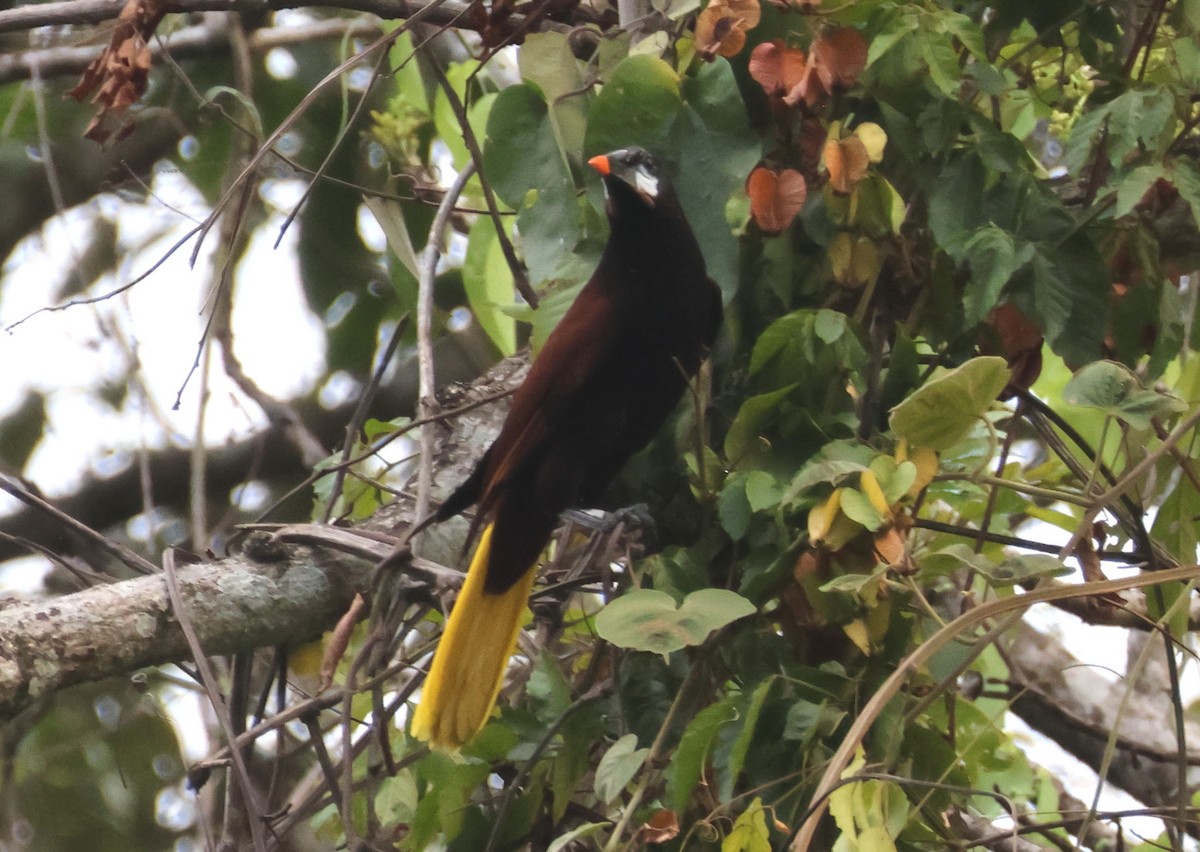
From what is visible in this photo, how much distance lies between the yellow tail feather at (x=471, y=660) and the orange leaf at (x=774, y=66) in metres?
0.68

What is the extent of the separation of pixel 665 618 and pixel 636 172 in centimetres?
63

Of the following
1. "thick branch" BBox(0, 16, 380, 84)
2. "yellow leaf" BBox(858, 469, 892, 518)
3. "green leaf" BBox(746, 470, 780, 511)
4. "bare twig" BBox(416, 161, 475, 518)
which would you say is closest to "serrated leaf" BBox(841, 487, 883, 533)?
"yellow leaf" BBox(858, 469, 892, 518)

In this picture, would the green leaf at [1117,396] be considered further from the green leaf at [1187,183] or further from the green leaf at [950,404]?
the green leaf at [1187,183]

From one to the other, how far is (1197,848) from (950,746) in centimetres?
77

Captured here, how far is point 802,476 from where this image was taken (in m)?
1.21

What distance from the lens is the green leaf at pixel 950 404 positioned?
45.4 inches

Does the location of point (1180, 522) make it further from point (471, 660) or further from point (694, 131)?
point (471, 660)

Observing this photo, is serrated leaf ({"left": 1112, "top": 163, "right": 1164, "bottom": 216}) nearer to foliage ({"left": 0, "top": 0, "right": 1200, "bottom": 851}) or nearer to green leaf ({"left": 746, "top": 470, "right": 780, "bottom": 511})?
foliage ({"left": 0, "top": 0, "right": 1200, "bottom": 851})

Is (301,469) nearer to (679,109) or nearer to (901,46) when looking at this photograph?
(679,109)

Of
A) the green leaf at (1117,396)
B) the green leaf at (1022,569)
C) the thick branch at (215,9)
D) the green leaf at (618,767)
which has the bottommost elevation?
the green leaf at (618,767)

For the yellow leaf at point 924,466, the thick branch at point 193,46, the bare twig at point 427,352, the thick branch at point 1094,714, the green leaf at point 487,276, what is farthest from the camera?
the thick branch at point 193,46

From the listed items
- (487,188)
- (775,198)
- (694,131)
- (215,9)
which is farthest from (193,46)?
(775,198)

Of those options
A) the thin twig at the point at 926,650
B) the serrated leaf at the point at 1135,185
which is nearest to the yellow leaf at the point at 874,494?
the thin twig at the point at 926,650

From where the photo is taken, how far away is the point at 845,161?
1317 mm
